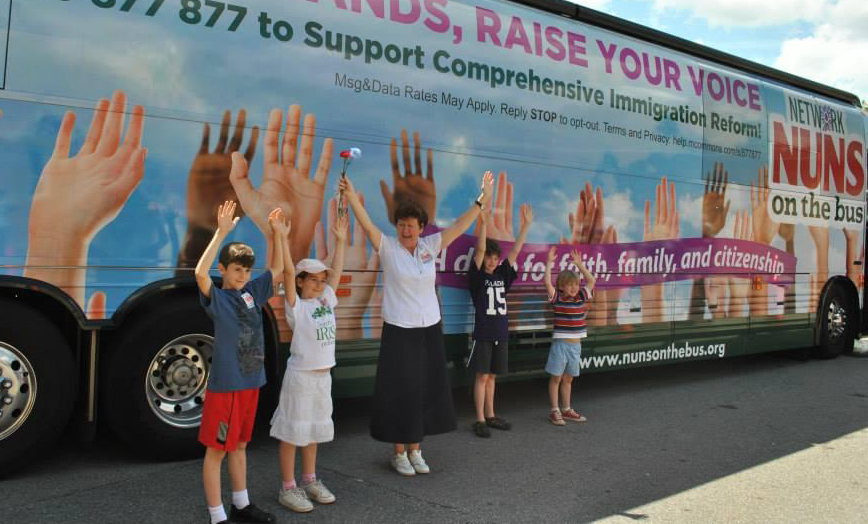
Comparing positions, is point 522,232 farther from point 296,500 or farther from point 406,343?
point 296,500

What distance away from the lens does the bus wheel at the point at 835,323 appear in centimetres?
1017

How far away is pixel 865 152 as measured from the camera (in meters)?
10.8

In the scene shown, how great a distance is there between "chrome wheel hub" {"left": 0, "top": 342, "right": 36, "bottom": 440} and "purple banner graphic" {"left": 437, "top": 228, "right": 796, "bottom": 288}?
294 cm

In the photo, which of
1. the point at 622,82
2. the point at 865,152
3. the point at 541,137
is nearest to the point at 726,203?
the point at 622,82

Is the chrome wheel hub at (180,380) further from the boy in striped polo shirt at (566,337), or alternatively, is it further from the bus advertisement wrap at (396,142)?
the boy in striped polo shirt at (566,337)

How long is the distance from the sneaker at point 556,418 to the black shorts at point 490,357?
68cm

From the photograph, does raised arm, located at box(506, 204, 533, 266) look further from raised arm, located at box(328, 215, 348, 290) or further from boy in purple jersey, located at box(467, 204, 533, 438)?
raised arm, located at box(328, 215, 348, 290)

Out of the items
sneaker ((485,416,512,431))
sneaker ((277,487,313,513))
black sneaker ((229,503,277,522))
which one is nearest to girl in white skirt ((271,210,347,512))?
sneaker ((277,487,313,513))

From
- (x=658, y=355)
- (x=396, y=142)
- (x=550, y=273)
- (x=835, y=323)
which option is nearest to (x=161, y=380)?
(x=396, y=142)

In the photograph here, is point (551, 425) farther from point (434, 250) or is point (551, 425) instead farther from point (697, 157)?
point (697, 157)

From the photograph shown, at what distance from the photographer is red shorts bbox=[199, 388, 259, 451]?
364cm

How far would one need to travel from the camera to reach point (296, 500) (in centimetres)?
408

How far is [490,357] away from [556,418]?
89 cm

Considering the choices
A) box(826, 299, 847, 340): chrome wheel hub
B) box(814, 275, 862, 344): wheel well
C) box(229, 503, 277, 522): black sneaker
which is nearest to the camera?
box(229, 503, 277, 522): black sneaker
